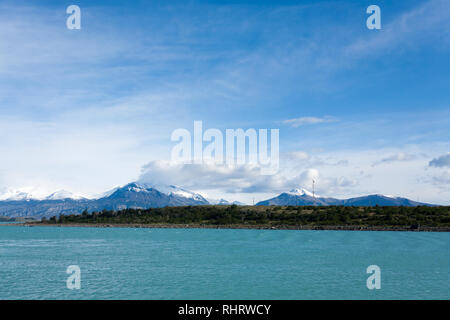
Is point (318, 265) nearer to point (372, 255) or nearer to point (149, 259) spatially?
point (372, 255)

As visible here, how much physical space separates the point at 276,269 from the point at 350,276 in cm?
1459

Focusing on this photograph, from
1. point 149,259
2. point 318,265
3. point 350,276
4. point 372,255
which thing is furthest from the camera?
point 372,255

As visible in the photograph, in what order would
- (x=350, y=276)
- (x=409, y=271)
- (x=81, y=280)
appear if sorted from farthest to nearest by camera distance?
(x=409, y=271) < (x=350, y=276) < (x=81, y=280)

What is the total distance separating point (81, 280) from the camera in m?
64.1

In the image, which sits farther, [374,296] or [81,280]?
[81,280]

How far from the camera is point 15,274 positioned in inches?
2795

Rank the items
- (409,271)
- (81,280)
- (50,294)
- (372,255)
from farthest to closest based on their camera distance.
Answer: (372,255) → (409,271) → (81,280) → (50,294)
